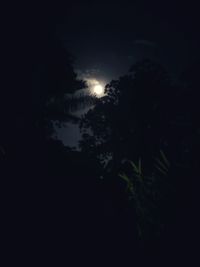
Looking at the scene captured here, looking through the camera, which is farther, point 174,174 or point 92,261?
point 92,261

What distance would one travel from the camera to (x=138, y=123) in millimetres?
20234

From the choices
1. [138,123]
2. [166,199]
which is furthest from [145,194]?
[138,123]

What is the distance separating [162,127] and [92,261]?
17.7 meters

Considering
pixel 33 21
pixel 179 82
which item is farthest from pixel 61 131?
pixel 33 21

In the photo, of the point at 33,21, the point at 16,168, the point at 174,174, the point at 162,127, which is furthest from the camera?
the point at 162,127

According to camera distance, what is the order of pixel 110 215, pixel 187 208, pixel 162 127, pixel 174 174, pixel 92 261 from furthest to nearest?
pixel 162 127, pixel 110 215, pixel 92 261, pixel 174 174, pixel 187 208

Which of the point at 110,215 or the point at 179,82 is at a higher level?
the point at 179,82

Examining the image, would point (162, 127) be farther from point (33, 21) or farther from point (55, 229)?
point (55, 229)

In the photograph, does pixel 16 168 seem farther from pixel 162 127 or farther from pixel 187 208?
pixel 162 127

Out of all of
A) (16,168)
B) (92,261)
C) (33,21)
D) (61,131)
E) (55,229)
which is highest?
(61,131)

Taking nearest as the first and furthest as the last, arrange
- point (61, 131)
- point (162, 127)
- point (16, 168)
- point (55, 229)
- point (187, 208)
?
point (187, 208) < point (55, 229) < point (16, 168) < point (162, 127) < point (61, 131)

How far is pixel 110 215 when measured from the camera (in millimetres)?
4391

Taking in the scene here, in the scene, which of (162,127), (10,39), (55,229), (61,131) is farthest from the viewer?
(61,131)

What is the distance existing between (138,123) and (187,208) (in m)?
17.9
